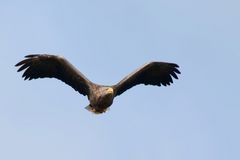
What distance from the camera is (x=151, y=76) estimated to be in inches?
1214

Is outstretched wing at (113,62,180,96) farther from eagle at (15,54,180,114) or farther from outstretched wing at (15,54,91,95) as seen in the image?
outstretched wing at (15,54,91,95)

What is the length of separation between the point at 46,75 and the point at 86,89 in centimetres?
153

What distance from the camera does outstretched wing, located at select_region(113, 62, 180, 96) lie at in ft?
98.0

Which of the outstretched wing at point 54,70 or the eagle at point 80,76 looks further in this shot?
the outstretched wing at point 54,70

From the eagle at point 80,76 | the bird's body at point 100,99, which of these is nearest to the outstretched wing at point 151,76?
the eagle at point 80,76

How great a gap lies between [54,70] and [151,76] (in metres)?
3.46

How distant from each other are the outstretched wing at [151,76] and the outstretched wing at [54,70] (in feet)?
4.01

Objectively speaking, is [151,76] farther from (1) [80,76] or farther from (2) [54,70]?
(2) [54,70]

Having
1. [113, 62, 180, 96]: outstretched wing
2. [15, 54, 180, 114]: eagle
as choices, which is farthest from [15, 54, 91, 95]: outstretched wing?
[113, 62, 180, 96]: outstretched wing

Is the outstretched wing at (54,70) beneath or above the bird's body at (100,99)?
above

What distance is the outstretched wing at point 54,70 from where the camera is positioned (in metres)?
29.3

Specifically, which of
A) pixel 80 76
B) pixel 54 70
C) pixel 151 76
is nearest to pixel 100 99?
pixel 80 76

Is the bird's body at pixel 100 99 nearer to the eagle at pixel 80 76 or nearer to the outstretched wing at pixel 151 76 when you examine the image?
the eagle at pixel 80 76

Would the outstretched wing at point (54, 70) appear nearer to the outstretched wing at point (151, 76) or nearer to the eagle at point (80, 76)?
the eagle at point (80, 76)
